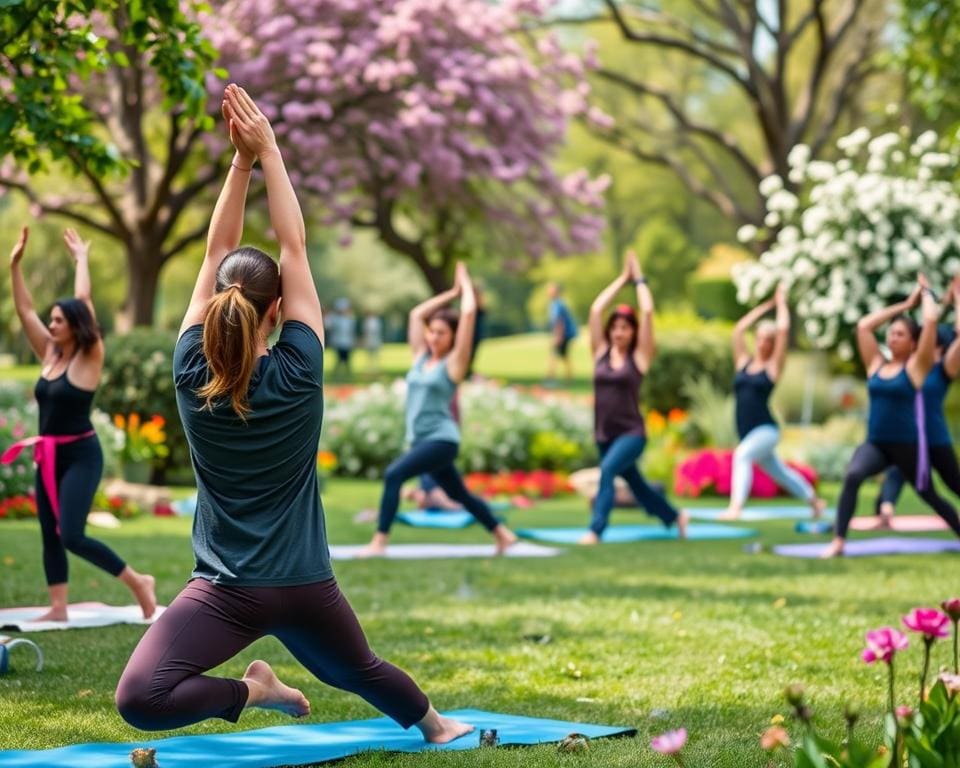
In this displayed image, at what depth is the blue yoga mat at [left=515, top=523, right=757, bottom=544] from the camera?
1231 centimetres

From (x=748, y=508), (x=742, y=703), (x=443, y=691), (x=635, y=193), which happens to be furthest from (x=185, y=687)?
(x=635, y=193)

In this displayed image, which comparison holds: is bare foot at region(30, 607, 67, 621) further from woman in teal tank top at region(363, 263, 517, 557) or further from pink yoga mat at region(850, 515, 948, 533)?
pink yoga mat at region(850, 515, 948, 533)

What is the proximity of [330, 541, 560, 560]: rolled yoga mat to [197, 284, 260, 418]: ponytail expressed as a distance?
21.3 ft

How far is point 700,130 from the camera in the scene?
2819 centimetres

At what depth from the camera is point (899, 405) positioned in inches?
411

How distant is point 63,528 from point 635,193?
157ft

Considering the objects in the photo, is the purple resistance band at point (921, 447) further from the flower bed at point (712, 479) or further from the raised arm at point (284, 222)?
the raised arm at point (284, 222)

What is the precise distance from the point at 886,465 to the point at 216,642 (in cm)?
742

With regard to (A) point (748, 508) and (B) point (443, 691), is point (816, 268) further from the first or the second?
(B) point (443, 691)

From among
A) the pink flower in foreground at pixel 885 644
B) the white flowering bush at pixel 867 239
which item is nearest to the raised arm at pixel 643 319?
the white flowering bush at pixel 867 239

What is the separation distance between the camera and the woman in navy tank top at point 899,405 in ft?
33.9

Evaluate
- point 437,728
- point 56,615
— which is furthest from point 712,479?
point 437,728

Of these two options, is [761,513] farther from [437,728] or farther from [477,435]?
[437,728]

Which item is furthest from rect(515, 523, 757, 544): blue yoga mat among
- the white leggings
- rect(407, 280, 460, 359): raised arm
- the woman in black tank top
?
the woman in black tank top
